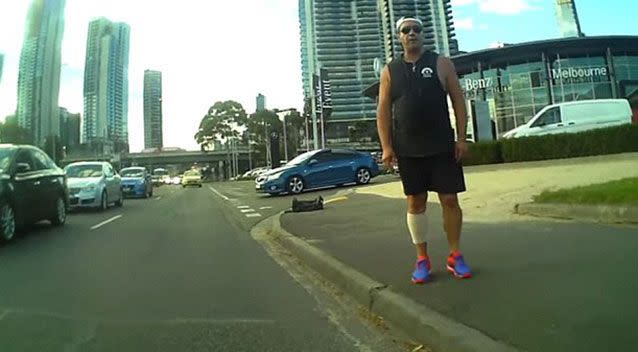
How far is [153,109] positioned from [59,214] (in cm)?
9563

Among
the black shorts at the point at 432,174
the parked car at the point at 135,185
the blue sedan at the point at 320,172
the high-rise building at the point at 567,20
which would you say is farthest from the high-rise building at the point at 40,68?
the high-rise building at the point at 567,20

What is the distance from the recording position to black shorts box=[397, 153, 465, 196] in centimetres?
469

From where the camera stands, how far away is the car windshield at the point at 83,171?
1720cm

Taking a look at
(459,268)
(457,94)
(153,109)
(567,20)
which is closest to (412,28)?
(457,94)

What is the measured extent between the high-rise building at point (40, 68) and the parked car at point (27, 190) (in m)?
20.7

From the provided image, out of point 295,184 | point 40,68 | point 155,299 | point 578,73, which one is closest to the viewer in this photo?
point 155,299

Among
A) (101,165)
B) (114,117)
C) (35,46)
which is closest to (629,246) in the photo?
(101,165)

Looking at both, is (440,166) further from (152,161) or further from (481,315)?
(152,161)

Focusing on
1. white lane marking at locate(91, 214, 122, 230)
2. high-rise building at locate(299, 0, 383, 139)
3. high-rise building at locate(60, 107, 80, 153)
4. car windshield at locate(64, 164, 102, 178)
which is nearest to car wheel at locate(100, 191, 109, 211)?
car windshield at locate(64, 164, 102, 178)

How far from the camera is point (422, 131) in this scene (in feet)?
15.3

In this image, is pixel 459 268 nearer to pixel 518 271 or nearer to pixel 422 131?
pixel 518 271

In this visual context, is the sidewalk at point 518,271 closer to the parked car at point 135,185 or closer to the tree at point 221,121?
the parked car at point 135,185

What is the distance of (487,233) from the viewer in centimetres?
712

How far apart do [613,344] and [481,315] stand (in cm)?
86
